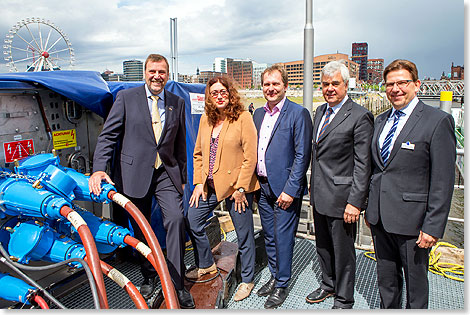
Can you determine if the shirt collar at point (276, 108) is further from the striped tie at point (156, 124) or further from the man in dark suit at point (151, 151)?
the striped tie at point (156, 124)

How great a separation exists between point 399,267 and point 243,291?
1362mm

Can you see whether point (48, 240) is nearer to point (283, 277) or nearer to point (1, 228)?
point (1, 228)

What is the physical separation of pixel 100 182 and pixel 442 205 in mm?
2303

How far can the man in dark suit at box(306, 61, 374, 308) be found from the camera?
104 inches

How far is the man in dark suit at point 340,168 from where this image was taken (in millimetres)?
2645

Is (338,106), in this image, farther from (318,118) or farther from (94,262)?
(94,262)

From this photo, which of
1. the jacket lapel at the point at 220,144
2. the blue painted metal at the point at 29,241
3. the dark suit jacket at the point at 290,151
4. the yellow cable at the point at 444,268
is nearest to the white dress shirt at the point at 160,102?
the jacket lapel at the point at 220,144

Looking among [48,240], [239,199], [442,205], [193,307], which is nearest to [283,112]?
[239,199]

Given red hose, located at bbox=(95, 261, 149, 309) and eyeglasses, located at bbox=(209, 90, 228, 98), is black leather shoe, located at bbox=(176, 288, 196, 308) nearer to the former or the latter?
red hose, located at bbox=(95, 261, 149, 309)

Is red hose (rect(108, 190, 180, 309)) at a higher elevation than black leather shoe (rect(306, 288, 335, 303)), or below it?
higher

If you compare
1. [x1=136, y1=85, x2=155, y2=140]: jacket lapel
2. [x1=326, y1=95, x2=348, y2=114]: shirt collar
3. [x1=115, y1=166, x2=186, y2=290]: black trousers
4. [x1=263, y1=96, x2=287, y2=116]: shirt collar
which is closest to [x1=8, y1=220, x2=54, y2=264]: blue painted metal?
[x1=115, y1=166, x2=186, y2=290]: black trousers

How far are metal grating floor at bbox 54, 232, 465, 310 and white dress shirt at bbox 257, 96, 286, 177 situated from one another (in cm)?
119

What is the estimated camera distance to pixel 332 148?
2.75 metres

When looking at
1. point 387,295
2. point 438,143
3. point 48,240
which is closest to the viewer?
point 438,143
